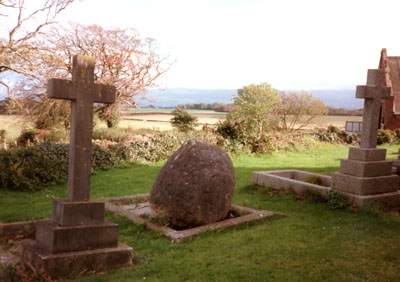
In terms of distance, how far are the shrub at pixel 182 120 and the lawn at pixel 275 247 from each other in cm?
1010

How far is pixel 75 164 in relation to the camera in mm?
5156

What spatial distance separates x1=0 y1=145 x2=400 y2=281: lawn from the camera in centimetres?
483

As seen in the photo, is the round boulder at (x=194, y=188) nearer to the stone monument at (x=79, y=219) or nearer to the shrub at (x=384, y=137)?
the stone monument at (x=79, y=219)

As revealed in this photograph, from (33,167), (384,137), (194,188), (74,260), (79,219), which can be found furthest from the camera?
(384,137)

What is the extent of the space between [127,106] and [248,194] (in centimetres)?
1441

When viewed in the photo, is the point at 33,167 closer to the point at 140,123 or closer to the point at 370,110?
the point at 370,110

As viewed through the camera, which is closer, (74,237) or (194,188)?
(74,237)

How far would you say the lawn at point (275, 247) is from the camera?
4.83 m

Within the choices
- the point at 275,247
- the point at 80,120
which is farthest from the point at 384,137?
the point at 80,120

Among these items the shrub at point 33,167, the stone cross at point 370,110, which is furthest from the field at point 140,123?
the stone cross at point 370,110

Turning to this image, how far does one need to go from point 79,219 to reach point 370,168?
20.5 ft

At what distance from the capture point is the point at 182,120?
19719 mm

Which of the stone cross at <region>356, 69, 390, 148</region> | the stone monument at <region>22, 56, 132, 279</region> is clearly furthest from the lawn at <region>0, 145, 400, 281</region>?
the stone cross at <region>356, 69, 390, 148</region>

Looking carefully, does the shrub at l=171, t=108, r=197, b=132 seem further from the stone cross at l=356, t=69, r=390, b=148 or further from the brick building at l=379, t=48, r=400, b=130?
the brick building at l=379, t=48, r=400, b=130
